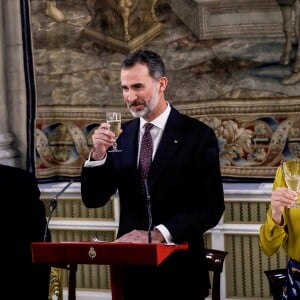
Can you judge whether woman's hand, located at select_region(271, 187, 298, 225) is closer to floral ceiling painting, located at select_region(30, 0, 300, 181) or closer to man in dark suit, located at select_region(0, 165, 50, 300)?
man in dark suit, located at select_region(0, 165, 50, 300)

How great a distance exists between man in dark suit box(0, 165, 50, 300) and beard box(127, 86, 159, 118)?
21.4 inches

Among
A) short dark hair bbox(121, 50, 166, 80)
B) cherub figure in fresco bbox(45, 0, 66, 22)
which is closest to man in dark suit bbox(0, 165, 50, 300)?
short dark hair bbox(121, 50, 166, 80)

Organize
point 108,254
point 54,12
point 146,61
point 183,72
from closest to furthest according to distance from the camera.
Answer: point 108,254, point 146,61, point 183,72, point 54,12

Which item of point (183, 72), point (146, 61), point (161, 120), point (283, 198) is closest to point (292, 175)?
point (283, 198)

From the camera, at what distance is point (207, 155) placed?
3.04m

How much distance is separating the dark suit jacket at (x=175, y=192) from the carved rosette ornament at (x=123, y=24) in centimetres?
192

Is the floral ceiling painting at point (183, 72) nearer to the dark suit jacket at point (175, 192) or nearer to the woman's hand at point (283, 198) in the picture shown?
the dark suit jacket at point (175, 192)

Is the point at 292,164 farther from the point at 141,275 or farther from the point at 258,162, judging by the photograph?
the point at 258,162

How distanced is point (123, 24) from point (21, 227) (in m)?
2.23

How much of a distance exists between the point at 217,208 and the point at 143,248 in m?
0.61

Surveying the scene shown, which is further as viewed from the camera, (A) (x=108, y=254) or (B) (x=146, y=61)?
(B) (x=146, y=61)

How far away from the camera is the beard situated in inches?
116

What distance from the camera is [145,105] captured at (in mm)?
2973

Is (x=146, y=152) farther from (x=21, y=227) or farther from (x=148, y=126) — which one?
(x=21, y=227)
